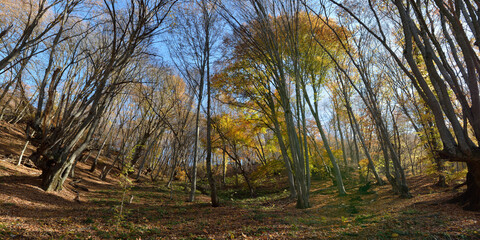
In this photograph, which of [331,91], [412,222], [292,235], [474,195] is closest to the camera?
[292,235]

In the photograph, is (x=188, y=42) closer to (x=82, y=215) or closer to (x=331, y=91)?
(x=82, y=215)

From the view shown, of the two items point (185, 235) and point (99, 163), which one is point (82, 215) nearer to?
point (185, 235)

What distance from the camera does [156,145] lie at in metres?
19.2

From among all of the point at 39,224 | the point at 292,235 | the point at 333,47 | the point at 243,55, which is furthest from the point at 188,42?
the point at 292,235

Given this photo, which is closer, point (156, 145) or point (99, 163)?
point (99, 163)

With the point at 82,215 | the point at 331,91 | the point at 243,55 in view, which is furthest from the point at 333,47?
the point at 82,215

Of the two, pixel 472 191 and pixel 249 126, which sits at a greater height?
pixel 249 126

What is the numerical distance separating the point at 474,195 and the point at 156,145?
1924 cm

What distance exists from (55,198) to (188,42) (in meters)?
7.07

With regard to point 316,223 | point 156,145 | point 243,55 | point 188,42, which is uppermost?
point 188,42

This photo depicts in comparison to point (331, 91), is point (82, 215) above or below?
below

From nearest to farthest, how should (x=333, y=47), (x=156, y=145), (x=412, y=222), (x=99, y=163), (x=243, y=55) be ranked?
(x=412, y=222) → (x=243, y=55) → (x=333, y=47) → (x=99, y=163) → (x=156, y=145)

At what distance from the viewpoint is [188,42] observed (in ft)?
30.2

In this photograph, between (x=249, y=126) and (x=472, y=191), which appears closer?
(x=472, y=191)
